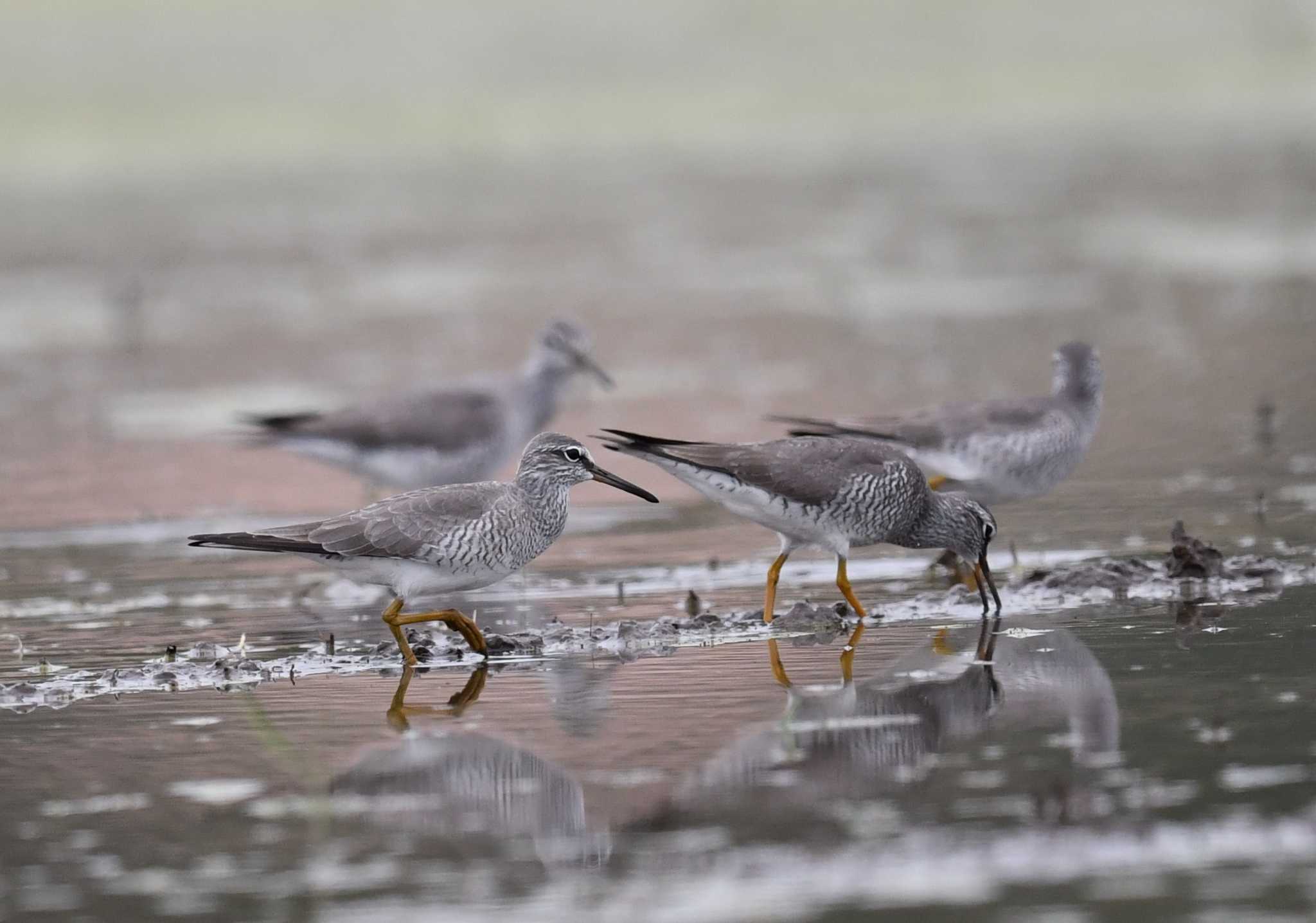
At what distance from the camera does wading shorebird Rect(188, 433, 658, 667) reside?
991 centimetres

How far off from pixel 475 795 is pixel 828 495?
359cm

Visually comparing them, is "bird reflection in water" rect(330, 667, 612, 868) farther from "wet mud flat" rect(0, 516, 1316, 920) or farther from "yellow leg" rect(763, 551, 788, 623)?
"yellow leg" rect(763, 551, 788, 623)

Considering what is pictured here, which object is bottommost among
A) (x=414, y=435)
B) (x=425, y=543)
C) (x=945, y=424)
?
(x=425, y=543)

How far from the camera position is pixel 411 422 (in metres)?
14.2

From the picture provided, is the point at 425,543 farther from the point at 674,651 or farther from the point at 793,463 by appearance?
the point at 793,463

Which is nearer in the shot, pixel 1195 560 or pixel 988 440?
pixel 1195 560

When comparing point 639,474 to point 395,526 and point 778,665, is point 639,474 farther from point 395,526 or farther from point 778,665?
point 778,665

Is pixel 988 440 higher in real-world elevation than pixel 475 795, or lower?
higher

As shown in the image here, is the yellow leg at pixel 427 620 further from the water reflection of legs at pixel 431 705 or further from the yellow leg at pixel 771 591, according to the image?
the yellow leg at pixel 771 591

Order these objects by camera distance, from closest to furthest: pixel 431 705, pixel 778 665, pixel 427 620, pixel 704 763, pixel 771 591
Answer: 1. pixel 704 763
2. pixel 431 705
3. pixel 778 665
4. pixel 427 620
5. pixel 771 591

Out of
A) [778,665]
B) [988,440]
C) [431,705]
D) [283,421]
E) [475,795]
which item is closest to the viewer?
[475,795]

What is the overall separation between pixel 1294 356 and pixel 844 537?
9.49 meters

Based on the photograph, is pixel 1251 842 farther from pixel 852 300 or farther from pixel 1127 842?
pixel 852 300

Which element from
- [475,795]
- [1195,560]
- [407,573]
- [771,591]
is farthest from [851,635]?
[475,795]
